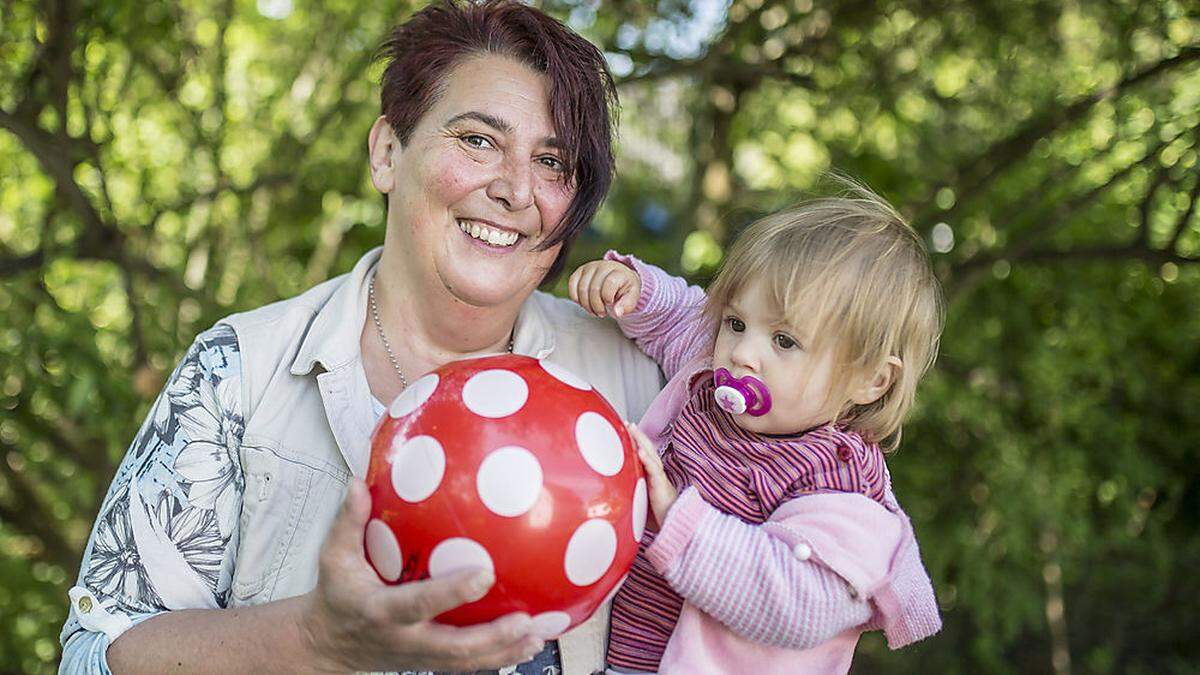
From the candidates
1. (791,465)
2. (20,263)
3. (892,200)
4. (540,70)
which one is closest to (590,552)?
(791,465)

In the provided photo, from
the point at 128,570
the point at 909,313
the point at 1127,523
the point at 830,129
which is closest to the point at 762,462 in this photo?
the point at 909,313

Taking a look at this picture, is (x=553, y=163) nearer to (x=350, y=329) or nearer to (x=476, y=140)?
(x=476, y=140)

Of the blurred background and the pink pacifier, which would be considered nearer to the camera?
the pink pacifier

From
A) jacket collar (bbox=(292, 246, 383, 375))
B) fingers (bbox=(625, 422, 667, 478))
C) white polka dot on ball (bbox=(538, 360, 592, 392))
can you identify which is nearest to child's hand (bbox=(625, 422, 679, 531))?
fingers (bbox=(625, 422, 667, 478))

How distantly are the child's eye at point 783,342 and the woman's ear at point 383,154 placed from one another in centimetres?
93

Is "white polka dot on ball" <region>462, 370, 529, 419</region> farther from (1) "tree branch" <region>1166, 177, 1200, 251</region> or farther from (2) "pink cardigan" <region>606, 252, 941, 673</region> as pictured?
(1) "tree branch" <region>1166, 177, 1200, 251</region>

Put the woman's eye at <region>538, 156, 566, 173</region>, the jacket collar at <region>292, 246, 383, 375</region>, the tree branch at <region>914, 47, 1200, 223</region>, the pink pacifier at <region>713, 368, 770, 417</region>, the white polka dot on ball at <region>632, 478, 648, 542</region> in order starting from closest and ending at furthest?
the white polka dot on ball at <region>632, 478, 648, 542</region>
the pink pacifier at <region>713, 368, 770, 417</region>
the jacket collar at <region>292, 246, 383, 375</region>
the woman's eye at <region>538, 156, 566, 173</region>
the tree branch at <region>914, 47, 1200, 223</region>

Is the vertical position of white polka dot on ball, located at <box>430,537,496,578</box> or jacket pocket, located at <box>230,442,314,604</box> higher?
white polka dot on ball, located at <box>430,537,496,578</box>

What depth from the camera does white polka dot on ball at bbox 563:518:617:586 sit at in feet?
5.64

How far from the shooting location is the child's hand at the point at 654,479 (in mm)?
1935

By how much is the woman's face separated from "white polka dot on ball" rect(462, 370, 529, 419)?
515mm

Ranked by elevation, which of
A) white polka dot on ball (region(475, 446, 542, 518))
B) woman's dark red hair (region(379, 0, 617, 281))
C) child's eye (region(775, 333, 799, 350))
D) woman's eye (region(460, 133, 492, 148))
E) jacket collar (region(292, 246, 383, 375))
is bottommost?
white polka dot on ball (region(475, 446, 542, 518))

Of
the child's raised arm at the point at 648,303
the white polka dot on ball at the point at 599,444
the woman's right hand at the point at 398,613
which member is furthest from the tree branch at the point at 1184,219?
the woman's right hand at the point at 398,613

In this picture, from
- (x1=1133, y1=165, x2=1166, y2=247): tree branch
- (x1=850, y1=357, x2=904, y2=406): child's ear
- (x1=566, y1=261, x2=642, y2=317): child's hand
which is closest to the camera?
(x1=850, y1=357, x2=904, y2=406): child's ear
